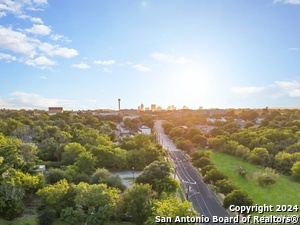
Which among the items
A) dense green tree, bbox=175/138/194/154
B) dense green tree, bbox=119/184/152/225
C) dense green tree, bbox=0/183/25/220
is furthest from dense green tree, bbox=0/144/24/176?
dense green tree, bbox=175/138/194/154

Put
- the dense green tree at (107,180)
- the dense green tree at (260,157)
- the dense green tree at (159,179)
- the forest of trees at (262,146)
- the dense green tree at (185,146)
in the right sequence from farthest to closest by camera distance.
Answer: the dense green tree at (185,146), the dense green tree at (260,157), the forest of trees at (262,146), the dense green tree at (107,180), the dense green tree at (159,179)

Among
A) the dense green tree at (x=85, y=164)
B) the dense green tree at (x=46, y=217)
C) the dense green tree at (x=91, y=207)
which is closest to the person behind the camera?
the dense green tree at (x=91, y=207)

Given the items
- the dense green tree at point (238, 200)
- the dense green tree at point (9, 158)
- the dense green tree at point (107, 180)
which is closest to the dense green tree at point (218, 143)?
the dense green tree at point (238, 200)

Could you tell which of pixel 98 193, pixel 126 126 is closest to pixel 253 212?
pixel 98 193

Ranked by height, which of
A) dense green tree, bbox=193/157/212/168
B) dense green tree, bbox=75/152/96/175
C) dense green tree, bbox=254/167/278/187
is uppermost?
dense green tree, bbox=75/152/96/175

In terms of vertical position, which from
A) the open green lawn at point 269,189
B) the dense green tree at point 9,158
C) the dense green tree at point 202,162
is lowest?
the open green lawn at point 269,189

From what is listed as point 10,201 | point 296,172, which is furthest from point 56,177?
point 296,172

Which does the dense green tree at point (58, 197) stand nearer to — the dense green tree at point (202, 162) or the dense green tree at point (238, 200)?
the dense green tree at point (238, 200)

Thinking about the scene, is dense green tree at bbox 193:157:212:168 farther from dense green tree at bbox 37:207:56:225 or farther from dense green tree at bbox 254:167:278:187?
dense green tree at bbox 37:207:56:225

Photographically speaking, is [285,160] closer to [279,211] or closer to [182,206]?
[279,211]

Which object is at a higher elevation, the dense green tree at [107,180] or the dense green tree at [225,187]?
the dense green tree at [107,180]

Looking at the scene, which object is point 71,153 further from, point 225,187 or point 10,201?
point 225,187
